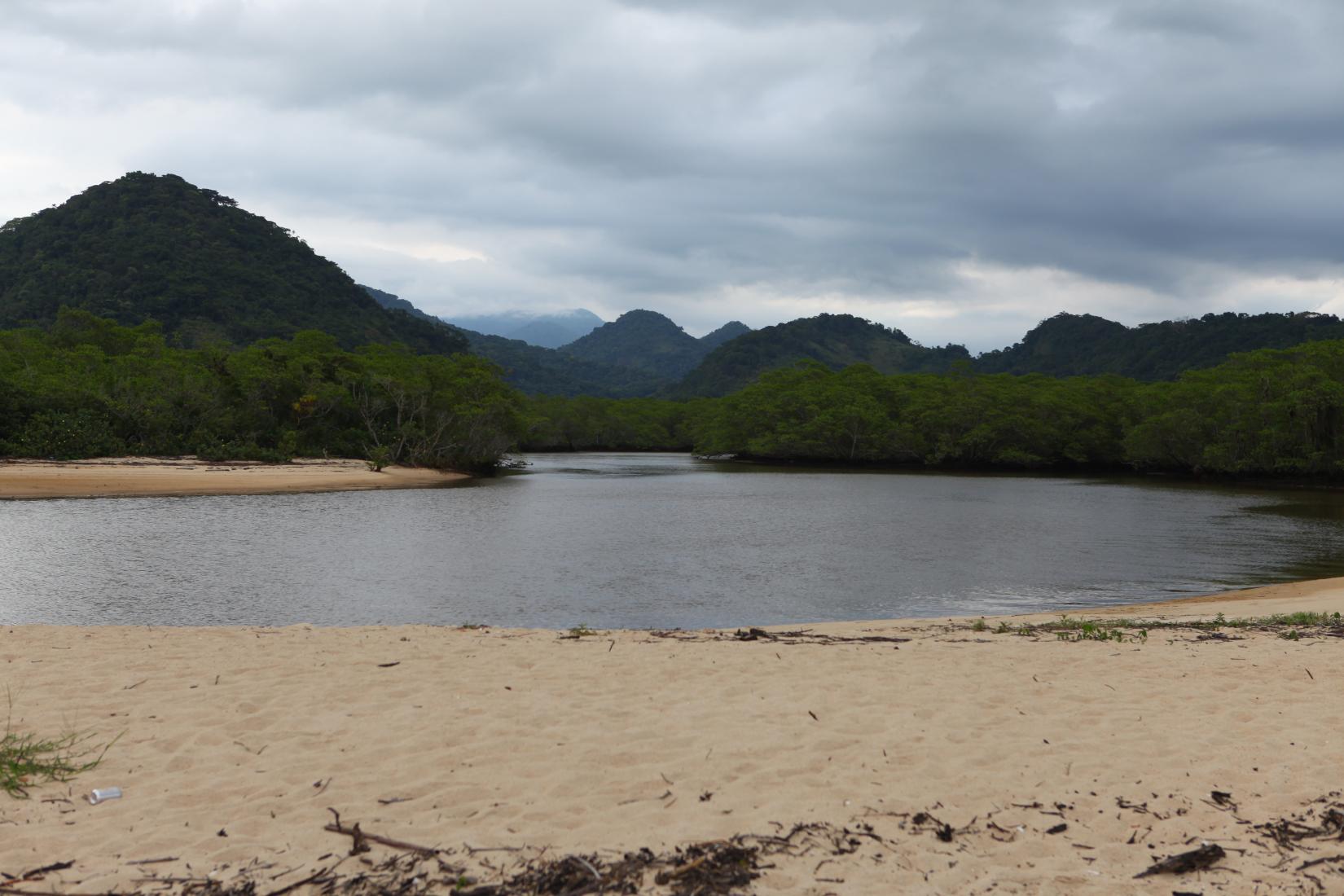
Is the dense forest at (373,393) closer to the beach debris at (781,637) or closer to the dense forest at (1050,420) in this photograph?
the dense forest at (1050,420)

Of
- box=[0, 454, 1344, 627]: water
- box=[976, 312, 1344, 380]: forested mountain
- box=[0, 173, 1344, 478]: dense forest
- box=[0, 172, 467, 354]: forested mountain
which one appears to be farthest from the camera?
box=[976, 312, 1344, 380]: forested mountain

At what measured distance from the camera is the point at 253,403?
61.8m

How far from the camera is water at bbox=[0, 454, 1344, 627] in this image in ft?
56.7

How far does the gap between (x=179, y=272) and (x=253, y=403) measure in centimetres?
7080

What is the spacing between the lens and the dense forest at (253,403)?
2032 inches

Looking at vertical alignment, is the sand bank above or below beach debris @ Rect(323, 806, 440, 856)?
above

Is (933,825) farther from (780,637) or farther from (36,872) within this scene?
(780,637)

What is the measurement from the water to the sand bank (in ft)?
10.9

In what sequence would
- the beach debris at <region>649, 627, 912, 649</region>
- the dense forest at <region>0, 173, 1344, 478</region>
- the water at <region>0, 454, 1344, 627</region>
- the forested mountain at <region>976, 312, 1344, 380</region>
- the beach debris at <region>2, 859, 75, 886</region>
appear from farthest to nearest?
1. the forested mountain at <region>976, 312, 1344, 380</region>
2. the dense forest at <region>0, 173, 1344, 478</region>
3. the water at <region>0, 454, 1344, 627</region>
4. the beach debris at <region>649, 627, 912, 649</region>
5. the beach debris at <region>2, 859, 75, 886</region>

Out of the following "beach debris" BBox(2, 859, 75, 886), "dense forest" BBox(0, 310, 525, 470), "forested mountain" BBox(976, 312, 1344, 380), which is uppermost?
"forested mountain" BBox(976, 312, 1344, 380)

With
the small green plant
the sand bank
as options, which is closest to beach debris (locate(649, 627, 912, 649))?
the sand bank

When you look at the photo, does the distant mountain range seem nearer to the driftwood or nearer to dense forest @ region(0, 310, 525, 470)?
dense forest @ region(0, 310, 525, 470)

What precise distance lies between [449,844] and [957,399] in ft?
301

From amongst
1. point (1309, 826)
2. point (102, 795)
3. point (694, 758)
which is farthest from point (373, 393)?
point (1309, 826)
